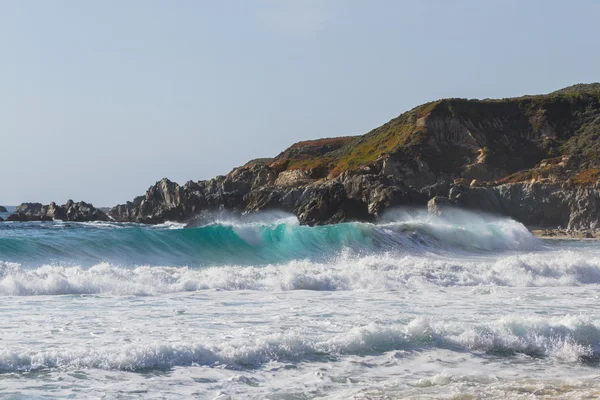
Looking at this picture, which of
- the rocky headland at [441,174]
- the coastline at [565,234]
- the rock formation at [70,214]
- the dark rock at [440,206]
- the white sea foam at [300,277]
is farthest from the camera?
the rock formation at [70,214]

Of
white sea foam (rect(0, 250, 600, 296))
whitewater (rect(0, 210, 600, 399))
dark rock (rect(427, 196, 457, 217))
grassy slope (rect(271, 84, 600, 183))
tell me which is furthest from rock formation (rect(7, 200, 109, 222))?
white sea foam (rect(0, 250, 600, 296))

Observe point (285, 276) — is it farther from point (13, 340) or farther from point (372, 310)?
point (13, 340)

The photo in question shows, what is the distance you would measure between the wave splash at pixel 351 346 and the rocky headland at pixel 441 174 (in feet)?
114

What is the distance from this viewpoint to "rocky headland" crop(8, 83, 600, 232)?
4750 centimetres

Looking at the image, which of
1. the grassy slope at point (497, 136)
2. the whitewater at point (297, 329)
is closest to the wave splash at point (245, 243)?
the whitewater at point (297, 329)

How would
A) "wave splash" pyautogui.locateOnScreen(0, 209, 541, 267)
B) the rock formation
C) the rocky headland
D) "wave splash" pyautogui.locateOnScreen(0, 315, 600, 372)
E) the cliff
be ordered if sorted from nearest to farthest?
1. "wave splash" pyautogui.locateOnScreen(0, 315, 600, 372)
2. "wave splash" pyautogui.locateOnScreen(0, 209, 541, 267)
3. the rocky headland
4. the cliff
5. the rock formation

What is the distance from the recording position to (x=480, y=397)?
23.8ft

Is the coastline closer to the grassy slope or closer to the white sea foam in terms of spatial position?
the grassy slope

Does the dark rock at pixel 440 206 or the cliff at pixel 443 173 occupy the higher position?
the cliff at pixel 443 173

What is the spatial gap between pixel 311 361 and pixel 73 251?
15.7 meters

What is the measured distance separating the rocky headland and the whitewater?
27012 millimetres

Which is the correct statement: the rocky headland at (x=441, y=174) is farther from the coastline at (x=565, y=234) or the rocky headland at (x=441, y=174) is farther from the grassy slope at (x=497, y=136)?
the coastline at (x=565, y=234)

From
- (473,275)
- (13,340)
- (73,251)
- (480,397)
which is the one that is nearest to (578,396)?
(480,397)

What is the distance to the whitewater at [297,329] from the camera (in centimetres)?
778
